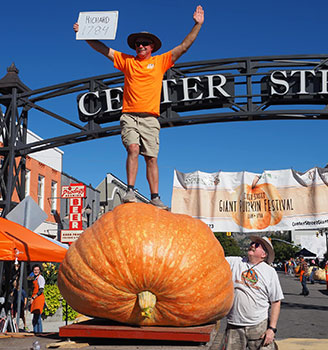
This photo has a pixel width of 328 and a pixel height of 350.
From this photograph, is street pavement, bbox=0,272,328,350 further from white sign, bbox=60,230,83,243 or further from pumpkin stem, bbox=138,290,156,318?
white sign, bbox=60,230,83,243

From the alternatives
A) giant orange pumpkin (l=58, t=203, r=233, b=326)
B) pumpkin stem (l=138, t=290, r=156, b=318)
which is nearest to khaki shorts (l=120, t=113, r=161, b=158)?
giant orange pumpkin (l=58, t=203, r=233, b=326)

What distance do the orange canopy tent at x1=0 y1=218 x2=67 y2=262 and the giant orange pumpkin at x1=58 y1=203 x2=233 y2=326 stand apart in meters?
2.72

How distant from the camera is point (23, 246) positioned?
5934 millimetres

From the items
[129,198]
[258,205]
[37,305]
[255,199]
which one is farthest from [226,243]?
[129,198]

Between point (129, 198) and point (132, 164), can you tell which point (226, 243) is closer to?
point (132, 164)

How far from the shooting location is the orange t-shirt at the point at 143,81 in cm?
399

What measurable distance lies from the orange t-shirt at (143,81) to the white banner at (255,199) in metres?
5.21

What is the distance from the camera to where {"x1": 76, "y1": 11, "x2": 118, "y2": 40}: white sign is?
4.10 meters

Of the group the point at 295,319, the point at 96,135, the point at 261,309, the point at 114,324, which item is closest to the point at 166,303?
the point at 114,324

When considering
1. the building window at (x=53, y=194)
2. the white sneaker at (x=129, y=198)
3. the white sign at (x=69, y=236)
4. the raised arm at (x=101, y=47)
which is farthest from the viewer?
the building window at (x=53, y=194)

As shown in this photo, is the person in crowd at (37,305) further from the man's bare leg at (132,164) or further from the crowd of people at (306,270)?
the crowd of people at (306,270)

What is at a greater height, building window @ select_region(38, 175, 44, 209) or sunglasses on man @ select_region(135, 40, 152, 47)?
building window @ select_region(38, 175, 44, 209)

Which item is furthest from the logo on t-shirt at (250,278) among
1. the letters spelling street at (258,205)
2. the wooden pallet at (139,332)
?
the letters spelling street at (258,205)

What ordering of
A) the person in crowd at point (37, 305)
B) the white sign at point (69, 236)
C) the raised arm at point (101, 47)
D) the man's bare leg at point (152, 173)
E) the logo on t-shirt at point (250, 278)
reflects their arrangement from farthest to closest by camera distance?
the white sign at point (69, 236) < the person in crowd at point (37, 305) < the logo on t-shirt at point (250, 278) < the raised arm at point (101, 47) < the man's bare leg at point (152, 173)
